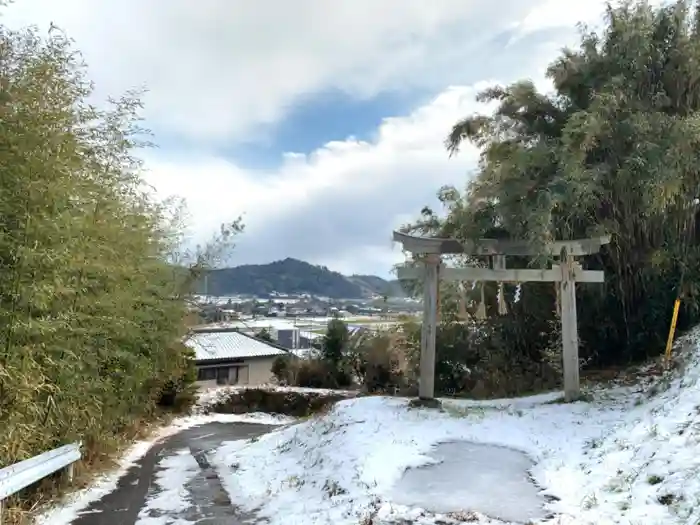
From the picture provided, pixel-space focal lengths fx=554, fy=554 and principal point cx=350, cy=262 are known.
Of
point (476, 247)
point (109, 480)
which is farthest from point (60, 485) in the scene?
point (476, 247)

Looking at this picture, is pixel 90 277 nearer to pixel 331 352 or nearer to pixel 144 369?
pixel 144 369

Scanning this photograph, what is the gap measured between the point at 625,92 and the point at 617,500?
465 cm

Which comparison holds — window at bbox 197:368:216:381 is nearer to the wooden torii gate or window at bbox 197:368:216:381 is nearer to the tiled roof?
the tiled roof

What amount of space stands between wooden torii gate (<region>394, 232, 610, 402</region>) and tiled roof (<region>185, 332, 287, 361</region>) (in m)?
12.1

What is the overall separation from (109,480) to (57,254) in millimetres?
2981

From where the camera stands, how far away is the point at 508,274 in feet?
21.0

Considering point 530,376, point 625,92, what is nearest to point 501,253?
point 625,92

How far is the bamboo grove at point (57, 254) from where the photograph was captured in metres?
3.37

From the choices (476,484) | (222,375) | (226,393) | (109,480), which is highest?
(476,484)

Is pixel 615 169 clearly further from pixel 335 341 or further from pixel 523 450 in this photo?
pixel 335 341

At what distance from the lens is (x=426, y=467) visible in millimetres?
4320

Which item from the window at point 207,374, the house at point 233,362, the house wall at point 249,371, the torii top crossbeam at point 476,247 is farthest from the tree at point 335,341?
the torii top crossbeam at point 476,247

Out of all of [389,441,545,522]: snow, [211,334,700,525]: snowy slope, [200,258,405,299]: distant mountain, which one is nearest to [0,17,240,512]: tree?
[211,334,700,525]: snowy slope

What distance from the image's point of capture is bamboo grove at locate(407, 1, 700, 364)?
5.87m
